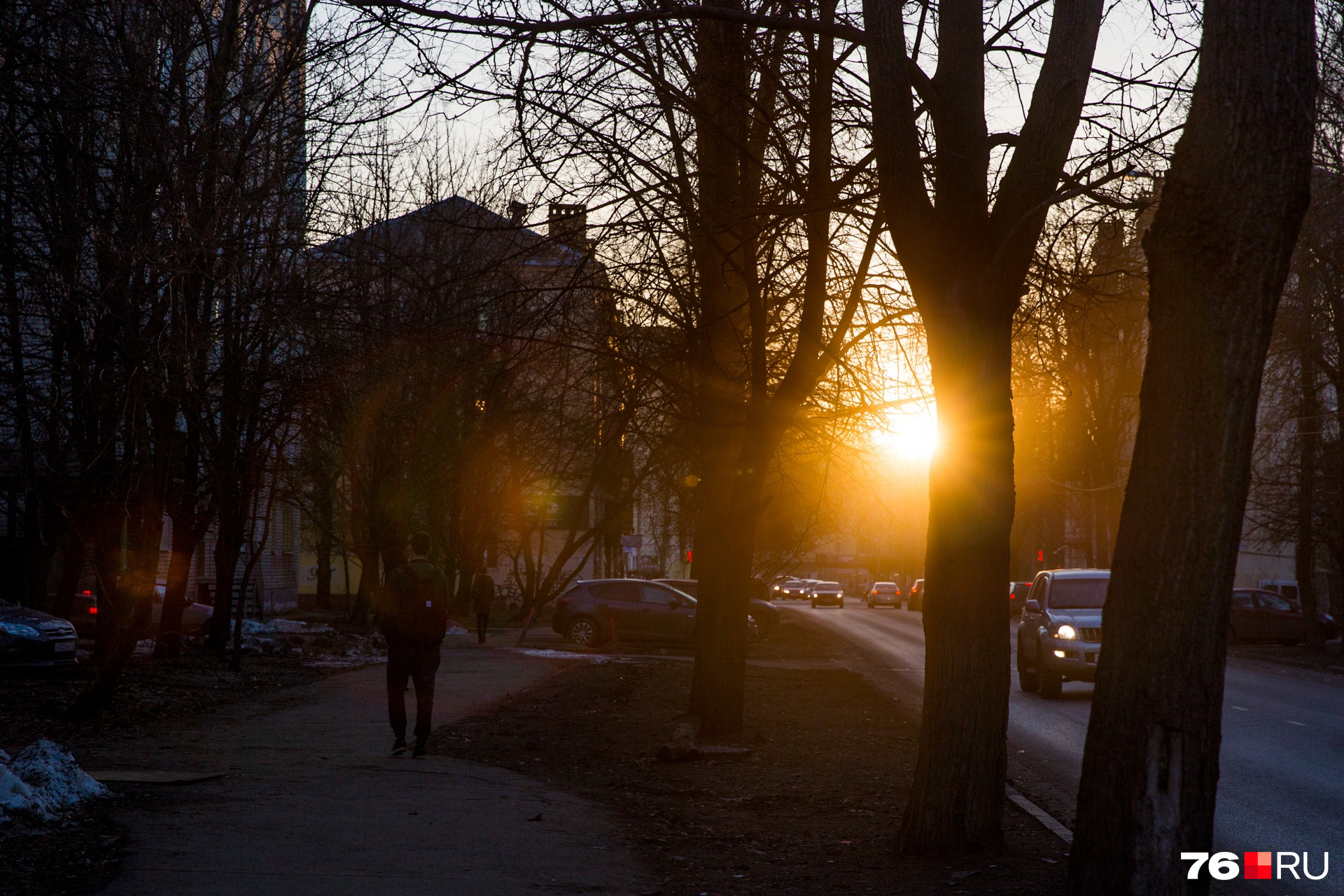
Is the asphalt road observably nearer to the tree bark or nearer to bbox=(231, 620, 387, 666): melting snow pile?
the tree bark

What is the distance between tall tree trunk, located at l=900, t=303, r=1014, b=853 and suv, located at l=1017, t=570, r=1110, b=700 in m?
11.1

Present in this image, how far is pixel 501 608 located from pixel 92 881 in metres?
47.2

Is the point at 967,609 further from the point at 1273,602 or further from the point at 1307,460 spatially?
the point at 1273,602

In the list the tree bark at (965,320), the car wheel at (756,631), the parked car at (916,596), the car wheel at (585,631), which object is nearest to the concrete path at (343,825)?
the tree bark at (965,320)

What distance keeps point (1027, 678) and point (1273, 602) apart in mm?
21945

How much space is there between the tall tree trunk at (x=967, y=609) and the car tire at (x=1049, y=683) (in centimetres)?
1186

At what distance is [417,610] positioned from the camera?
1003 cm

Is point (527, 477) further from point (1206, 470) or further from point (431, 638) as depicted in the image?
point (1206, 470)

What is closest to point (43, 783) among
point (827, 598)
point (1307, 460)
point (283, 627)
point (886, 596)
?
point (283, 627)

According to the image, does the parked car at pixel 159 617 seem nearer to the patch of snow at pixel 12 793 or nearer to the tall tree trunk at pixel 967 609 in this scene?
the patch of snow at pixel 12 793

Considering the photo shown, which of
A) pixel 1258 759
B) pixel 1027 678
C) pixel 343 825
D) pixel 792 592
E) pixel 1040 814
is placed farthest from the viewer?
pixel 792 592

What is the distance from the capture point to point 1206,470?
474 cm

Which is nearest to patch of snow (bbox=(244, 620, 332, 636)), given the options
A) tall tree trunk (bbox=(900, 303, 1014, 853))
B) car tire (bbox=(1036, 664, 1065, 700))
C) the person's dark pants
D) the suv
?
the suv

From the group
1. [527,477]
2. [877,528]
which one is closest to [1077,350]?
[527,477]
